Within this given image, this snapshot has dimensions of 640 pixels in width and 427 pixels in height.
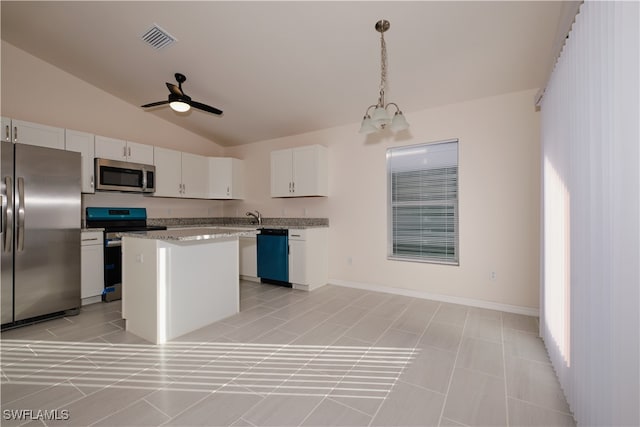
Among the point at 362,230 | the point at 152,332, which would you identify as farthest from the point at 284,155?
the point at 152,332

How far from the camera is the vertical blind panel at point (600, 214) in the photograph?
1048mm

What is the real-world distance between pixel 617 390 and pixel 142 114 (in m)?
6.00

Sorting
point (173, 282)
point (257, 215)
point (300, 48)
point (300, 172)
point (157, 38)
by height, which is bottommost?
point (173, 282)

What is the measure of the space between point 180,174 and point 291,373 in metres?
4.03

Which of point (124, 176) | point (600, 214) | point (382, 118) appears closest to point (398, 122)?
point (382, 118)

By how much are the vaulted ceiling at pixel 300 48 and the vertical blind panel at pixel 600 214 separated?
0.96m

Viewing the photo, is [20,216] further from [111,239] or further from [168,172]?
[168,172]

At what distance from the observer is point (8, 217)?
277 centimetres

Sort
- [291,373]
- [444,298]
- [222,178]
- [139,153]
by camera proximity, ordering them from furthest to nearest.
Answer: [222,178], [139,153], [444,298], [291,373]

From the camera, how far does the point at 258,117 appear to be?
4539 millimetres

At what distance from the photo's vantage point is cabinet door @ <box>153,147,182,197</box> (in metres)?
4.58

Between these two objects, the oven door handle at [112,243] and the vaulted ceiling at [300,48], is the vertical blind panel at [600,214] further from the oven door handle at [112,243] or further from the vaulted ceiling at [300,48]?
the oven door handle at [112,243]

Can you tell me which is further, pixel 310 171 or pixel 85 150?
pixel 310 171

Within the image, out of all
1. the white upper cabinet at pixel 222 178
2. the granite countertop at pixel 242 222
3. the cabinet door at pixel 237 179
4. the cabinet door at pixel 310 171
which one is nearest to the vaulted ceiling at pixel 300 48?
the cabinet door at pixel 310 171
